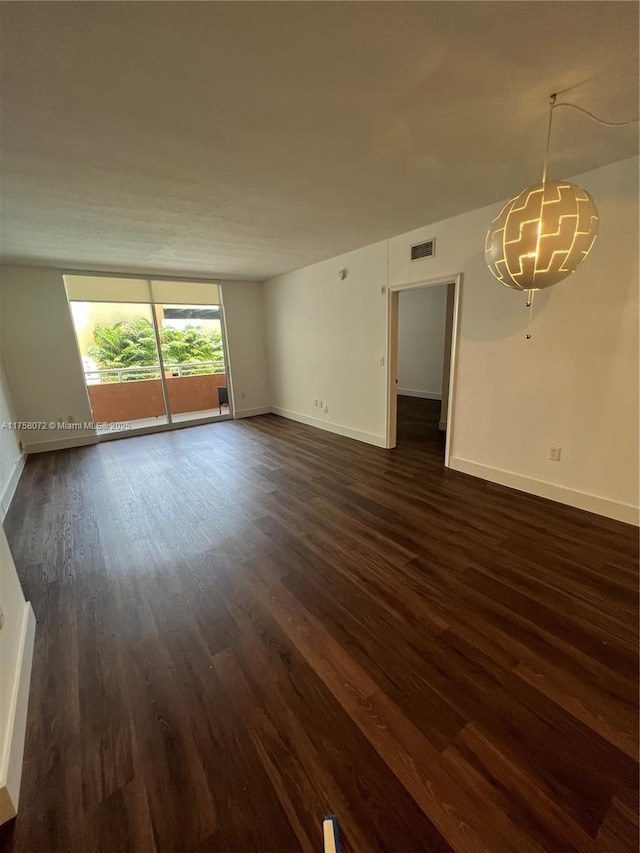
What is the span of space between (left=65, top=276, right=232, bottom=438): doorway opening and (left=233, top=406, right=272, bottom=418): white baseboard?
18 cm

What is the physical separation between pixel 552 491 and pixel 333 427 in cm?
319

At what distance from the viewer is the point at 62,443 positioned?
5.15 m

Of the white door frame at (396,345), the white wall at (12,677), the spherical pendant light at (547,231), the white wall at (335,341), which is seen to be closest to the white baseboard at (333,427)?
the white wall at (335,341)

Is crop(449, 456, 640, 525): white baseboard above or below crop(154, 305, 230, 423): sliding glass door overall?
below

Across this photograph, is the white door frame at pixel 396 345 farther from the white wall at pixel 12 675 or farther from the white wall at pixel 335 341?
the white wall at pixel 12 675

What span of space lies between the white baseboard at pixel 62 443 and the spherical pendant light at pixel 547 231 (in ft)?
19.9

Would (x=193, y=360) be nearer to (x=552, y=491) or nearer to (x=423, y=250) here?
(x=423, y=250)

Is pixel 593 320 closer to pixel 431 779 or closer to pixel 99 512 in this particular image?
pixel 431 779

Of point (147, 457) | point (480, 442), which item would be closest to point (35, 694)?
point (147, 457)

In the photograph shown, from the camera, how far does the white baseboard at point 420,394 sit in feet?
25.2

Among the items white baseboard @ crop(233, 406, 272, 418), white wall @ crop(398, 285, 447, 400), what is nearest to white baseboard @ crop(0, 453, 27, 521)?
white baseboard @ crop(233, 406, 272, 418)

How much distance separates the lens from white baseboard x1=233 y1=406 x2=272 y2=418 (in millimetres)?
6859

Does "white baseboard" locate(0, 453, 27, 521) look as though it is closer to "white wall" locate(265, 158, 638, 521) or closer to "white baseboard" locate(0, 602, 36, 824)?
"white baseboard" locate(0, 602, 36, 824)

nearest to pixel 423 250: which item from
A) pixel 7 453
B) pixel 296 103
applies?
pixel 296 103
